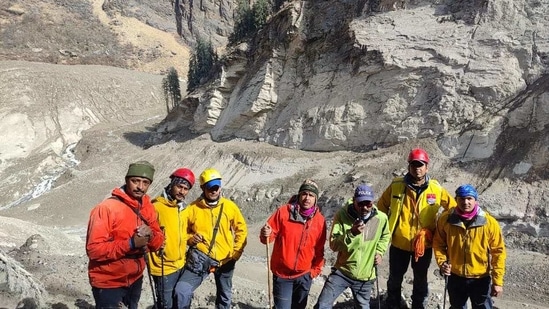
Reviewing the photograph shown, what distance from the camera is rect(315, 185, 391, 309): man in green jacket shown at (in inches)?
190

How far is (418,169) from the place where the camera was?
5176 millimetres

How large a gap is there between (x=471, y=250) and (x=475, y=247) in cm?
5

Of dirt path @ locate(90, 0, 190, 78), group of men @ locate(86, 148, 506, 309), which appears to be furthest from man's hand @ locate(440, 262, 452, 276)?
dirt path @ locate(90, 0, 190, 78)

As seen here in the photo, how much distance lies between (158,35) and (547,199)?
256 feet

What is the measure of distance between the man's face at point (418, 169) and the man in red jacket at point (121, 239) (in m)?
3.09

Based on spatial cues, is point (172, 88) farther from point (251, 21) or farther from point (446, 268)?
point (446, 268)

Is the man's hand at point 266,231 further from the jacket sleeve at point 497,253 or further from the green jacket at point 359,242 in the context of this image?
the jacket sleeve at point 497,253

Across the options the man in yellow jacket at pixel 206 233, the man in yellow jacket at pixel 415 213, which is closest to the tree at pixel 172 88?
the man in yellow jacket at pixel 206 233

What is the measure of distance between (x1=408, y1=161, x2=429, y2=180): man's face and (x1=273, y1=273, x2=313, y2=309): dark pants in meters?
1.80

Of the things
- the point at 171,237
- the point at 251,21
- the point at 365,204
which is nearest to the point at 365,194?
the point at 365,204

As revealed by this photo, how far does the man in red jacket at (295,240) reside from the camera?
4797mm

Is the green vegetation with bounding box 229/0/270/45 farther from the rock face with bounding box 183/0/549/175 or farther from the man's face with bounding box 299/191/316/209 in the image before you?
the man's face with bounding box 299/191/316/209

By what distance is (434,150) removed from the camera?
1509cm

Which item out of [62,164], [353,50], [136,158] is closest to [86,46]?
[62,164]
